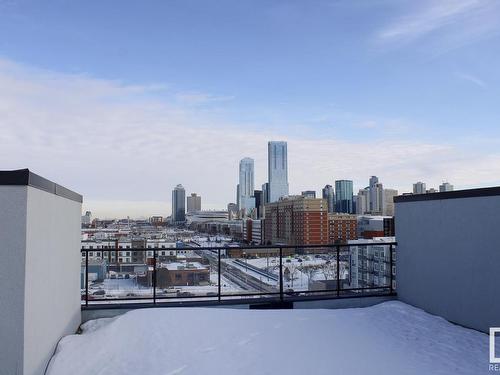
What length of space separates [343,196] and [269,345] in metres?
118

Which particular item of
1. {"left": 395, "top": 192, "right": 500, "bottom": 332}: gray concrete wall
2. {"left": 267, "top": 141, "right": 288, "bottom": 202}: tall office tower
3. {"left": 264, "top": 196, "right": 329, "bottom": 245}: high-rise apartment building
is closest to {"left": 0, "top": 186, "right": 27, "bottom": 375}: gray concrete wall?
{"left": 395, "top": 192, "right": 500, "bottom": 332}: gray concrete wall

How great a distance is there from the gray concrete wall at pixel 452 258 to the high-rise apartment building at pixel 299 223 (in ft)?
195

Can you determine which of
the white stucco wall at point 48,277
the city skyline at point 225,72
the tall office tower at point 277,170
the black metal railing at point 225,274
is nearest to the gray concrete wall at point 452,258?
the black metal railing at point 225,274

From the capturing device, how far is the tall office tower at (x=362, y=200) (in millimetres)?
104000

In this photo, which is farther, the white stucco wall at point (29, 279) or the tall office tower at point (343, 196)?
the tall office tower at point (343, 196)

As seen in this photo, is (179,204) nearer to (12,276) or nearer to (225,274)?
(225,274)

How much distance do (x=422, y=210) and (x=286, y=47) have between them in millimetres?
10986

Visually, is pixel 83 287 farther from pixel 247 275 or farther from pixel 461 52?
pixel 461 52

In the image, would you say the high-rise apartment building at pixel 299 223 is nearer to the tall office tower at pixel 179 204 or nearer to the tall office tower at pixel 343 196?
the tall office tower at pixel 179 204

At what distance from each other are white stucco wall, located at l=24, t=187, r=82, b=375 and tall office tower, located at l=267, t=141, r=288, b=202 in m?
132

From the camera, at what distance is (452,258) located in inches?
240

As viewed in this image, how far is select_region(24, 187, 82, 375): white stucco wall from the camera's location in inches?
145

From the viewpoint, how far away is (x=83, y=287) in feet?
21.7

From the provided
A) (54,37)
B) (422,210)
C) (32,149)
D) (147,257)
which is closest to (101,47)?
(54,37)
